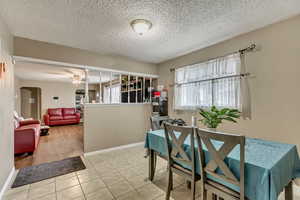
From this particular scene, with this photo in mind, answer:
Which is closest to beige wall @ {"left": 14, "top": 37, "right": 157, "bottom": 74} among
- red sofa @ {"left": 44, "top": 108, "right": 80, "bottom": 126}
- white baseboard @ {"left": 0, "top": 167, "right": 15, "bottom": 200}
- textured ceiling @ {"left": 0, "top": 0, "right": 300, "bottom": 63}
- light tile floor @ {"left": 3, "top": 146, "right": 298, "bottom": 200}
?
textured ceiling @ {"left": 0, "top": 0, "right": 300, "bottom": 63}

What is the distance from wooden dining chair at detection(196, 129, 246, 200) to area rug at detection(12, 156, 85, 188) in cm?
239

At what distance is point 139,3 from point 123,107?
272 centimetres

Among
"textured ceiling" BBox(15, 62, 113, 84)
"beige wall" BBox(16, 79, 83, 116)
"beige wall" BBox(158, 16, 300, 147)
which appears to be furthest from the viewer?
"beige wall" BBox(16, 79, 83, 116)

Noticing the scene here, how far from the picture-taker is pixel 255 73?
2.51 metres

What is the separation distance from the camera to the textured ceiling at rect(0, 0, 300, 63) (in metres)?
1.84

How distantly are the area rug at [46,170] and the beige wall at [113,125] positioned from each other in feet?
1.69

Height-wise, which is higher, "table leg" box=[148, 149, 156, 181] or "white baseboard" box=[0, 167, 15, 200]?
"table leg" box=[148, 149, 156, 181]

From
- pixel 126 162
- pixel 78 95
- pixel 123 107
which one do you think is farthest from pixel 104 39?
pixel 78 95

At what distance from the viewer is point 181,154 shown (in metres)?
1.62

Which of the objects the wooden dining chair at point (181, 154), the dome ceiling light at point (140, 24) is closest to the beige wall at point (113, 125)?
the dome ceiling light at point (140, 24)

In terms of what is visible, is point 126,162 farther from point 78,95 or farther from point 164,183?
point 78,95

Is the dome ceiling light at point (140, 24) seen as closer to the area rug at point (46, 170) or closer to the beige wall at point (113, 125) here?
the beige wall at point (113, 125)

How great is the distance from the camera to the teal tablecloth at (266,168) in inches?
41.1

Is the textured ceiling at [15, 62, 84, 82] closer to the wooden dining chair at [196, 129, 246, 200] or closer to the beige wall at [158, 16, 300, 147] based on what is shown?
the wooden dining chair at [196, 129, 246, 200]
